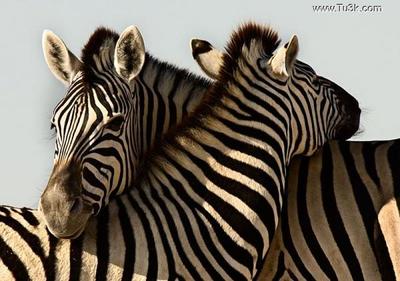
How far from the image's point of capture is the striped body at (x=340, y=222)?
8609 millimetres

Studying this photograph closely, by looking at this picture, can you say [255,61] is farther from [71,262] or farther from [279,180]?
[71,262]

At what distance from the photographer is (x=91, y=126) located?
8180 mm

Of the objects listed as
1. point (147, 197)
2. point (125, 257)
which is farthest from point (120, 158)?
point (125, 257)

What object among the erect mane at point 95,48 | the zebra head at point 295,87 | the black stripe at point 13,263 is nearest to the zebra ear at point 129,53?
the erect mane at point 95,48

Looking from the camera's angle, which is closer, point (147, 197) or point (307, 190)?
point (147, 197)

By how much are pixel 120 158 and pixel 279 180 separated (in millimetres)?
1299

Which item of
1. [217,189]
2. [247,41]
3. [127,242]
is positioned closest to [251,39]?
[247,41]

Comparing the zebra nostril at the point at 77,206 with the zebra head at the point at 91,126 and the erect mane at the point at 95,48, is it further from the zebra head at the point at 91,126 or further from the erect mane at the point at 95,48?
the erect mane at the point at 95,48

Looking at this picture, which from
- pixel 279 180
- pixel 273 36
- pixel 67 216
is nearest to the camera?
pixel 67 216

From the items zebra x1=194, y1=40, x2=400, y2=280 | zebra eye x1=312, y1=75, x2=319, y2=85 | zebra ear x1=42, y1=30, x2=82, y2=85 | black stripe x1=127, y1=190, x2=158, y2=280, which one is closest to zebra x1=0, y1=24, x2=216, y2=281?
zebra ear x1=42, y1=30, x2=82, y2=85

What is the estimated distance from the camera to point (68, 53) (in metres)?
8.72

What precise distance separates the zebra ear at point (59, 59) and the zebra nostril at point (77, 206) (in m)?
1.44

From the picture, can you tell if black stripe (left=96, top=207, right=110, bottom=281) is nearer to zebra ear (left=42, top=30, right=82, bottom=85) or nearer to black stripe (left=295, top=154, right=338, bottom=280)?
zebra ear (left=42, top=30, right=82, bottom=85)

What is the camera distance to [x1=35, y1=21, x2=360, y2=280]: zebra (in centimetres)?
766
